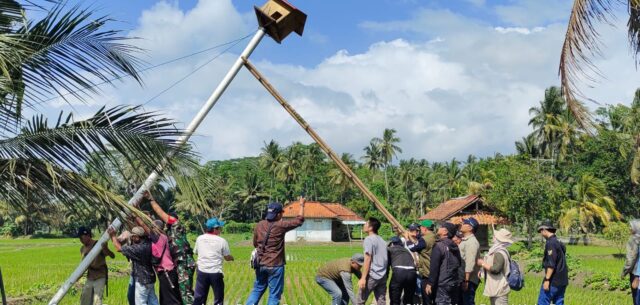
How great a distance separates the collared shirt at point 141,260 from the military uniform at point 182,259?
13.6 inches

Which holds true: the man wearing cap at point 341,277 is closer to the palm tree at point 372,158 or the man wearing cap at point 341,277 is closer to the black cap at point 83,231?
the black cap at point 83,231

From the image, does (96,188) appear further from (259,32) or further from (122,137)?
(259,32)

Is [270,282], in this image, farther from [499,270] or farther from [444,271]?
[499,270]

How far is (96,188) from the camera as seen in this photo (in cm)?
477

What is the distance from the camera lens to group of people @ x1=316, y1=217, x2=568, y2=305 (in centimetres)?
797

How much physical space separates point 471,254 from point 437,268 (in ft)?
2.10

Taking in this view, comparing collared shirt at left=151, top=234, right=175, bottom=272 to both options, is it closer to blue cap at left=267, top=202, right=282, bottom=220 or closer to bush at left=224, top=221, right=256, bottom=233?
blue cap at left=267, top=202, right=282, bottom=220

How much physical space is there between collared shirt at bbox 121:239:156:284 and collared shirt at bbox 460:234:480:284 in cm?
392

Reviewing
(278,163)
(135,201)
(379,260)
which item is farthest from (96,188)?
(278,163)

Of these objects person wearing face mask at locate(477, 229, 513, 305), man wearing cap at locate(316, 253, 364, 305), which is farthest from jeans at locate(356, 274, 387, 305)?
person wearing face mask at locate(477, 229, 513, 305)

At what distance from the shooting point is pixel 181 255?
8.27 metres

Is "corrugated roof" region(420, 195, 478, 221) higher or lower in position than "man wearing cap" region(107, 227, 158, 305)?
higher

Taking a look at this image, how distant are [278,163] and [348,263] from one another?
66400mm

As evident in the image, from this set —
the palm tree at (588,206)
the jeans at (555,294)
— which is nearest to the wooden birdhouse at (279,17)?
the jeans at (555,294)
